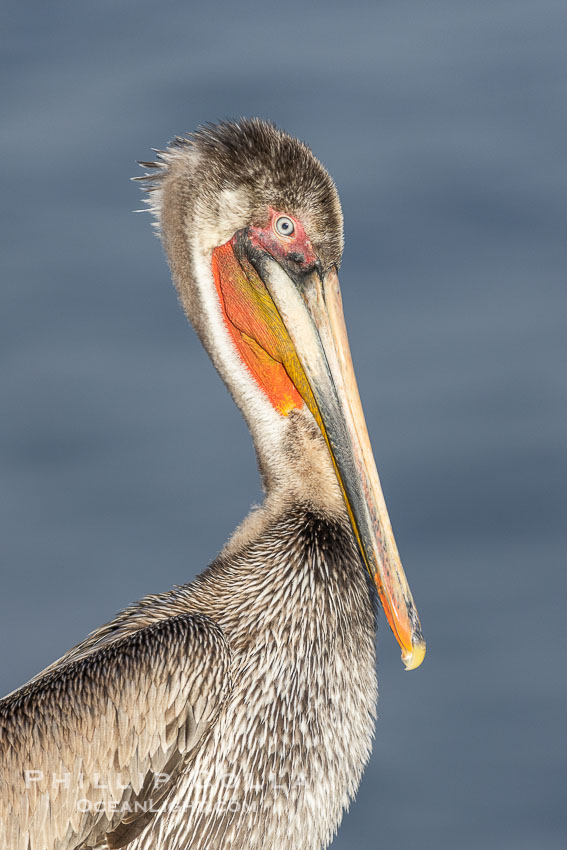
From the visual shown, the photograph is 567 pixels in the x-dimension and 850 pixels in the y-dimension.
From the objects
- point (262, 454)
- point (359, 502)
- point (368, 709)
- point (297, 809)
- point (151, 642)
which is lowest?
point (297, 809)

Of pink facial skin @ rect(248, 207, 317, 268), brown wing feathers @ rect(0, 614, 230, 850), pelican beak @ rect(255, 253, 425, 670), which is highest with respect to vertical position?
pink facial skin @ rect(248, 207, 317, 268)

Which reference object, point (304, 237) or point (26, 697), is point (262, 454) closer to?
point (304, 237)

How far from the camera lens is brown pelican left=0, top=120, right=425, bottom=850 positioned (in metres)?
3.17

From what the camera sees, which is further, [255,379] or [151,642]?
[255,379]

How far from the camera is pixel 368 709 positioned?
351cm

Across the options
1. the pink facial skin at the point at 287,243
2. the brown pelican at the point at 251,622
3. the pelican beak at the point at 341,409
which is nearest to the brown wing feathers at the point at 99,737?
the brown pelican at the point at 251,622

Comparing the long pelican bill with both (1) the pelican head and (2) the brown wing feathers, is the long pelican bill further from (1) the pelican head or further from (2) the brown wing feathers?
(2) the brown wing feathers

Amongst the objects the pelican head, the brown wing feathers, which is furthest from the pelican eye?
the brown wing feathers

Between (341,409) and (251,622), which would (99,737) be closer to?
(251,622)

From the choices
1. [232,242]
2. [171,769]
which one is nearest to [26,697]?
[171,769]

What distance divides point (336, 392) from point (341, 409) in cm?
5

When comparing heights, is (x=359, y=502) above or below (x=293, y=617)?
above

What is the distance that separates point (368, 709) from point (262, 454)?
2.55 ft

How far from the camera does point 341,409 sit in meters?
3.33
